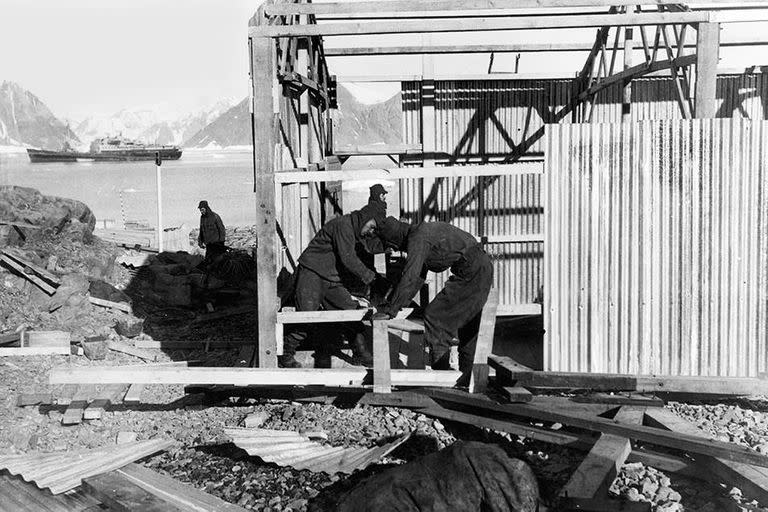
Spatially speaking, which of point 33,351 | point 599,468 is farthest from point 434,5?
point 33,351

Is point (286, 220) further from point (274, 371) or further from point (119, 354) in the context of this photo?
point (119, 354)

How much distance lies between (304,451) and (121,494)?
1.47 meters

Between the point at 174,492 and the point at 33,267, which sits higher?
the point at 33,267

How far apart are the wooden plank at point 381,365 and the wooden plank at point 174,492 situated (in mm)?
2384

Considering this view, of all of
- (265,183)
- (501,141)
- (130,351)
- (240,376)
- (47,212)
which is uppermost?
(501,141)

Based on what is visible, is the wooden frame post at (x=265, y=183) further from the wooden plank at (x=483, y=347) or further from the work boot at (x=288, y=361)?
the wooden plank at (x=483, y=347)

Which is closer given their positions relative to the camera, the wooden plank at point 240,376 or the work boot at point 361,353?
the wooden plank at point 240,376

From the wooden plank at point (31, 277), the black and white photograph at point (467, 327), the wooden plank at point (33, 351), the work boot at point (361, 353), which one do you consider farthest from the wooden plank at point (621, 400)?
the wooden plank at point (31, 277)

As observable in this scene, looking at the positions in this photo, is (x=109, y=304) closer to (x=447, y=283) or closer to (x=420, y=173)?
(x=447, y=283)

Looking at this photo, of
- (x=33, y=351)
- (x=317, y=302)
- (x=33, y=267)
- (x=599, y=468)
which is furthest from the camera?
(x=33, y=267)

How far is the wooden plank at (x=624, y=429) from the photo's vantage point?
582cm

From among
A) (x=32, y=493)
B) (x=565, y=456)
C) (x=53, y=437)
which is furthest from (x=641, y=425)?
(x=53, y=437)

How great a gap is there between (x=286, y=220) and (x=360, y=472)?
432 cm

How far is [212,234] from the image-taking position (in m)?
16.3
